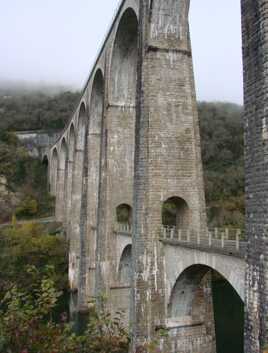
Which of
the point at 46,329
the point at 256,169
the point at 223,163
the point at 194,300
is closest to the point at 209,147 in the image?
the point at 223,163

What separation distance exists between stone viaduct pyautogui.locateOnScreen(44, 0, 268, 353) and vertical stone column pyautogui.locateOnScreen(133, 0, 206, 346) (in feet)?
0.12

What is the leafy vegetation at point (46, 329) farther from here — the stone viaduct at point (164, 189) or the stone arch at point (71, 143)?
the stone arch at point (71, 143)

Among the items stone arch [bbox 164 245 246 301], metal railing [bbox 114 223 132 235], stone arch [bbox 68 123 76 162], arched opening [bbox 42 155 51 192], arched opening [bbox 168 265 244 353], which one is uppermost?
arched opening [bbox 42 155 51 192]

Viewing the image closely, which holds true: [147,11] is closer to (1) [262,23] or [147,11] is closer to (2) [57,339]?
(1) [262,23]

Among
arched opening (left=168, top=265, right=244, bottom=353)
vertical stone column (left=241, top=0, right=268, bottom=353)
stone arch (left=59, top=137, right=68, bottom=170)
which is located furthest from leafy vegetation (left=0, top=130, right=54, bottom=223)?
vertical stone column (left=241, top=0, right=268, bottom=353)

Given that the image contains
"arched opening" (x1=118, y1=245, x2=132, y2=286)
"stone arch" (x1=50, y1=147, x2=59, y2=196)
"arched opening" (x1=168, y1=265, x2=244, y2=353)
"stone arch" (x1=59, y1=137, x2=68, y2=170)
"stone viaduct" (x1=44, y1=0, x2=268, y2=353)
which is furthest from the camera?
"stone arch" (x1=50, y1=147, x2=59, y2=196)

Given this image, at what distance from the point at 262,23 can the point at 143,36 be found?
7.82m

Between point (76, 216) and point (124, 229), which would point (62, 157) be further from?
point (124, 229)

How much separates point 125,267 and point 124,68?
32.6ft

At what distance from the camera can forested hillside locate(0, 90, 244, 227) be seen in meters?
36.6

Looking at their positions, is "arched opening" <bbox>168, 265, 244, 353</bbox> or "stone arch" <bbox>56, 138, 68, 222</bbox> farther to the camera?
"stone arch" <bbox>56, 138, 68, 222</bbox>

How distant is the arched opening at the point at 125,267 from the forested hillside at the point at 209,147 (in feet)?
51.0

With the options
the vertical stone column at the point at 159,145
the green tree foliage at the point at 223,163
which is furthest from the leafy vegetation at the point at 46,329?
the green tree foliage at the point at 223,163

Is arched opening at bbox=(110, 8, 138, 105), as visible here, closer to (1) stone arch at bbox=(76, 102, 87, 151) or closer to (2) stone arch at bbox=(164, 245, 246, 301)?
(2) stone arch at bbox=(164, 245, 246, 301)
